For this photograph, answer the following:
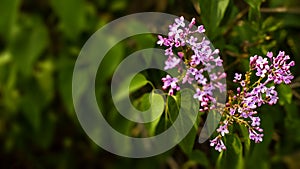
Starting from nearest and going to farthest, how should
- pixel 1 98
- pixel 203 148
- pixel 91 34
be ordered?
pixel 203 148 < pixel 91 34 < pixel 1 98

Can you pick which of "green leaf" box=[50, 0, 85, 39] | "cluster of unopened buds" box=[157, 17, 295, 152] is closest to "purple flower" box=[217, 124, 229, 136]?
"cluster of unopened buds" box=[157, 17, 295, 152]

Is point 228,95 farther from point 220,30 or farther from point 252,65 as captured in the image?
point 220,30

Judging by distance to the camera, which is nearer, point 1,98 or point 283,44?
point 283,44

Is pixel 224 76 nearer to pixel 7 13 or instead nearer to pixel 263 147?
pixel 263 147

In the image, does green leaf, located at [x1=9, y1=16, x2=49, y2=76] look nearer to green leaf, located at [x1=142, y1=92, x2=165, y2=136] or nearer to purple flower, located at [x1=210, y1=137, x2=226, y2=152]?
green leaf, located at [x1=142, y1=92, x2=165, y2=136]

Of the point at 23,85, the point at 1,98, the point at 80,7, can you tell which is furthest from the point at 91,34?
the point at 1,98

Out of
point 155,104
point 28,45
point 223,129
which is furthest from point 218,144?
point 28,45

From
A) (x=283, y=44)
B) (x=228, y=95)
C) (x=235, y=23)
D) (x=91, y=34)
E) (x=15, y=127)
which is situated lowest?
(x=228, y=95)

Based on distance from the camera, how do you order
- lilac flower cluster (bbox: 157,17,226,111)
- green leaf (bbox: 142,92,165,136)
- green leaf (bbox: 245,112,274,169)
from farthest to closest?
green leaf (bbox: 245,112,274,169), green leaf (bbox: 142,92,165,136), lilac flower cluster (bbox: 157,17,226,111)
